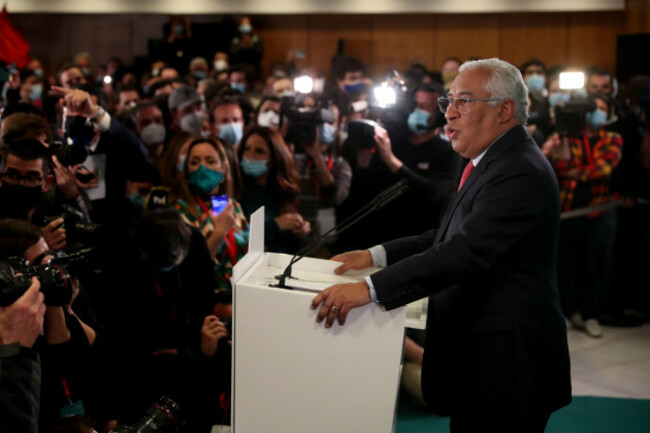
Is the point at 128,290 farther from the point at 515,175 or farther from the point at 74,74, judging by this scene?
the point at 74,74

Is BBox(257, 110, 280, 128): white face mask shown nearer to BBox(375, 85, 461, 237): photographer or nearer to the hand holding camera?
BBox(375, 85, 461, 237): photographer

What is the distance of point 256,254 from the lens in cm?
193

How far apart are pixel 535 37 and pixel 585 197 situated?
670cm

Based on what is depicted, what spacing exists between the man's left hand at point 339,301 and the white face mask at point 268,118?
3121 mm

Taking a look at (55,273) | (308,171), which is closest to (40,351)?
(55,273)

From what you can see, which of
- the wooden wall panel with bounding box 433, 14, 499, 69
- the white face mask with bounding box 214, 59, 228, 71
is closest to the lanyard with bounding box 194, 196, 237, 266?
the white face mask with bounding box 214, 59, 228, 71

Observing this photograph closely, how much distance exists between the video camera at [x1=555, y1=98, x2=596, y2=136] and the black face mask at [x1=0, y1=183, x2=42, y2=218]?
2977mm

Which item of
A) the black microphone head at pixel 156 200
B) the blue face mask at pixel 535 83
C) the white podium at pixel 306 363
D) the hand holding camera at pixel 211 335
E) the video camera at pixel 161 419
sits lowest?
the video camera at pixel 161 419

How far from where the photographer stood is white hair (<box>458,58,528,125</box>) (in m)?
1.83

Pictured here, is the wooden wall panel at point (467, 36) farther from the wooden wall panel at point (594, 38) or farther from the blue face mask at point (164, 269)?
the blue face mask at point (164, 269)

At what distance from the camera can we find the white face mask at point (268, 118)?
15.5 ft

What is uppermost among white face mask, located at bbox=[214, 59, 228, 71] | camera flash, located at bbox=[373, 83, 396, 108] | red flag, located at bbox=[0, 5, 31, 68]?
white face mask, located at bbox=[214, 59, 228, 71]

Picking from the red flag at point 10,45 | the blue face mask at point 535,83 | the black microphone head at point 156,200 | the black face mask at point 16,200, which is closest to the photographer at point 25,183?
the black face mask at point 16,200

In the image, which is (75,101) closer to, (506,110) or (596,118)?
(506,110)
